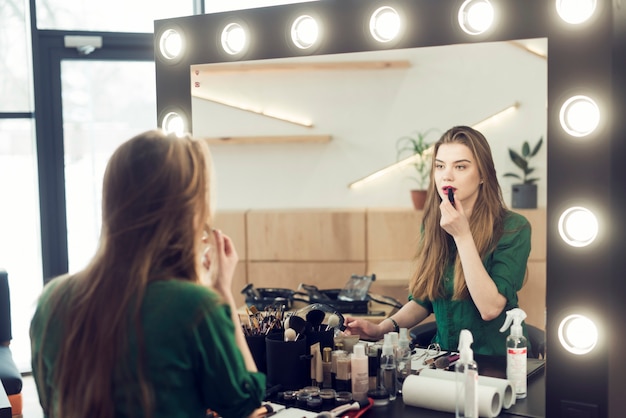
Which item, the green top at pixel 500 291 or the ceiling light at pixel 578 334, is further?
the green top at pixel 500 291

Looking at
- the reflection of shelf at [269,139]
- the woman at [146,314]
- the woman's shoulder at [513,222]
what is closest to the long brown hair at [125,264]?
the woman at [146,314]

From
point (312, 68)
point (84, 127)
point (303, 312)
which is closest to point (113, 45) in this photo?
point (84, 127)

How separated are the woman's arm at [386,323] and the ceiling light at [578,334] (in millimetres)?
579

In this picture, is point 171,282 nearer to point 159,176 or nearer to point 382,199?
point 159,176

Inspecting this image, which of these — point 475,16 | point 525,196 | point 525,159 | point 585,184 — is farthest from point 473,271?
point 525,159

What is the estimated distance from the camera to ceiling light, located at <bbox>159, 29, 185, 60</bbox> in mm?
1959

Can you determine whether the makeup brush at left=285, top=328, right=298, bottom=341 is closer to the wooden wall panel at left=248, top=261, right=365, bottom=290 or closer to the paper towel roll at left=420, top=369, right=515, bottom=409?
the paper towel roll at left=420, top=369, right=515, bottom=409

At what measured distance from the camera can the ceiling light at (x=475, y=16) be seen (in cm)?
157

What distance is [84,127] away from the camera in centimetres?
425

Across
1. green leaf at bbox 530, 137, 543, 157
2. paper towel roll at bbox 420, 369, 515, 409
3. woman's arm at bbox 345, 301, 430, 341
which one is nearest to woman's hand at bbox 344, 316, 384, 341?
woman's arm at bbox 345, 301, 430, 341

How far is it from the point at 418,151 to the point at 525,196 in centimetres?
61

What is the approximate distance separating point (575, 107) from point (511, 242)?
1.84ft

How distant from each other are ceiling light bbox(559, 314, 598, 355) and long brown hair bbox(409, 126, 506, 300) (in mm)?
439

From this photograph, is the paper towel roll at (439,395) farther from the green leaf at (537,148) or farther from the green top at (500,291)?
the green leaf at (537,148)
